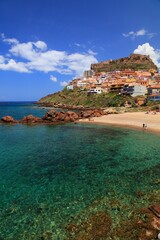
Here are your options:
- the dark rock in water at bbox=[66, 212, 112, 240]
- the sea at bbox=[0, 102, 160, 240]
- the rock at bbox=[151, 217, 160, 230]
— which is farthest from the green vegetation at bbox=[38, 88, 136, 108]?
the dark rock in water at bbox=[66, 212, 112, 240]

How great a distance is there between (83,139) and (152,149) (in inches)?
457

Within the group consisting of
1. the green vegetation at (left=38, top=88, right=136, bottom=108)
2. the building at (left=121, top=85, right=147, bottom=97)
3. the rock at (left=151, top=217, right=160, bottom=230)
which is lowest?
the rock at (left=151, top=217, right=160, bottom=230)

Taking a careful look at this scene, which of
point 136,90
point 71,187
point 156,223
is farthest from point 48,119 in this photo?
point 136,90

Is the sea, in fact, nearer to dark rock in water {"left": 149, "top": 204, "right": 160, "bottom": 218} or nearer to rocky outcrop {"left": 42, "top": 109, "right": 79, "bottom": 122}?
dark rock in water {"left": 149, "top": 204, "right": 160, "bottom": 218}

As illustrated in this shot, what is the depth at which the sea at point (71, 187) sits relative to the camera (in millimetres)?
12141

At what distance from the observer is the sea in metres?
12.1

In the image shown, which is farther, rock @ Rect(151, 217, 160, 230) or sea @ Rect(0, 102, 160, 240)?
sea @ Rect(0, 102, 160, 240)

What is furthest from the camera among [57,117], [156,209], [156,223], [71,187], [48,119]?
[57,117]

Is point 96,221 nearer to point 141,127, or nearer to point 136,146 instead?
point 136,146

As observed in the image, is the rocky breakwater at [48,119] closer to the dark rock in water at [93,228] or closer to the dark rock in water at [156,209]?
the dark rock in water at [156,209]

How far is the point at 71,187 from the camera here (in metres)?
17.1

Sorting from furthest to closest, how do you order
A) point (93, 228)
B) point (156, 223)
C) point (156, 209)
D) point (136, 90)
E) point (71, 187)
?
point (136, 90), point (71, 187), point (156, 209), point (156, 223), point (93, 228)

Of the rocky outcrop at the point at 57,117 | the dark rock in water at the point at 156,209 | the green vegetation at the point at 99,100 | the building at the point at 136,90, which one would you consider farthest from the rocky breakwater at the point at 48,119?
the building at the point at 136,90

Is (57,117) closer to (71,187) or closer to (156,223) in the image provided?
(71,187)
